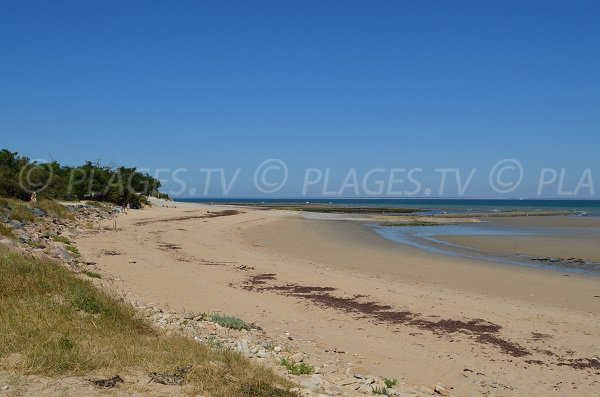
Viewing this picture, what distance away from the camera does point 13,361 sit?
5105 mm

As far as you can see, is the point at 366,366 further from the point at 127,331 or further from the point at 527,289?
the point at 527,289

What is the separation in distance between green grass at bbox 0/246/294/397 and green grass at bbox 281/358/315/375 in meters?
0.70

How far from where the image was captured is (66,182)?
50094 millimetres

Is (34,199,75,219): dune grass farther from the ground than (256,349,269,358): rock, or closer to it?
farther from the ground

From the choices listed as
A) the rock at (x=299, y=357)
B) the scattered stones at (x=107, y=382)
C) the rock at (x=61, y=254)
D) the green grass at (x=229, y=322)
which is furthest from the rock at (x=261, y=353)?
the rock at (x=61, y=254)

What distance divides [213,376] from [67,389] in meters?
1.36

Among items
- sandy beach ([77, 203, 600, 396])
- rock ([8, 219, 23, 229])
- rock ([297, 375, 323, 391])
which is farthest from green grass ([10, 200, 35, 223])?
rock ([297, 375, 323, 391])

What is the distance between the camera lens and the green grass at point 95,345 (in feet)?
16.6

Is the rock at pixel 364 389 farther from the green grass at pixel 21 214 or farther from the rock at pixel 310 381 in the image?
the green grass at pixel 21 214

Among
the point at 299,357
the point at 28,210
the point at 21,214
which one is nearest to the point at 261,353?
the point at 299,357

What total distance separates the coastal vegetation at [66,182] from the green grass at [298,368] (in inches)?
1059

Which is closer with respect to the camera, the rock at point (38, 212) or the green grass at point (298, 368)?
the green grass at point (298, 368)

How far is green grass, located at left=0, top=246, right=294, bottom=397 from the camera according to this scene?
5.05 m

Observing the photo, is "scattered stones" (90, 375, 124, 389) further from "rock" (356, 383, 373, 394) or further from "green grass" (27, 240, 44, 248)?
"green grass" (27, 240, 44, 248)
